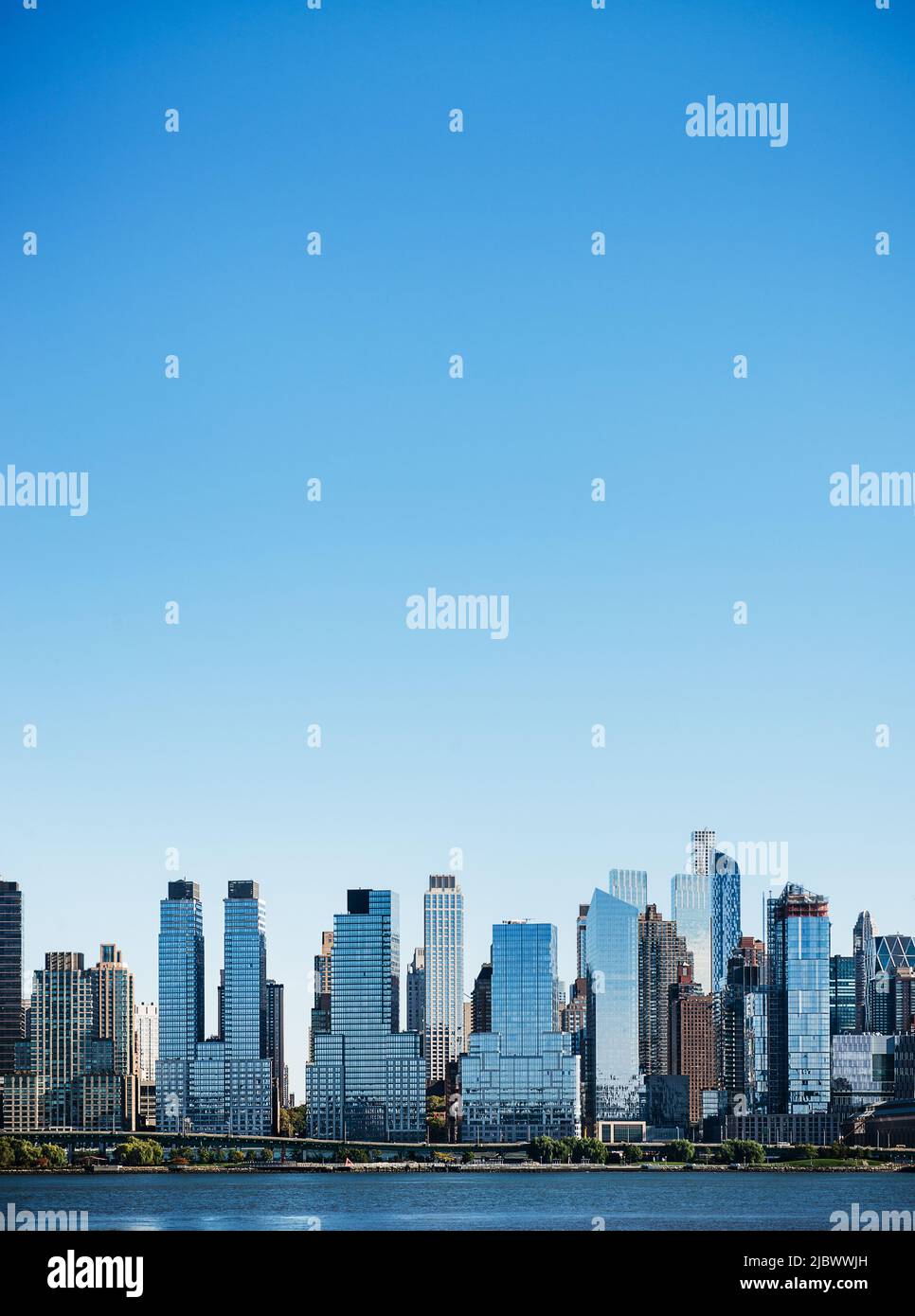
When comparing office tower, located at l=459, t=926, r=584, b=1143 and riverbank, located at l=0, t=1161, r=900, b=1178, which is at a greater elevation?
office tower, located at l=459, t=926, r=584, b=1143

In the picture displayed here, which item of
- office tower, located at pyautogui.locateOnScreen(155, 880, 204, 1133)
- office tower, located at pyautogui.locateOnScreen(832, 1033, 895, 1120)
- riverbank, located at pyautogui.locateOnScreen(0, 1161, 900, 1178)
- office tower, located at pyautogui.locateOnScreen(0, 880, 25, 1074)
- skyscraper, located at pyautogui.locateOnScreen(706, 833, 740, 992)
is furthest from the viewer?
skyscraper, located at pyautogui.locateOnScreen(706, 833, 740, 992)

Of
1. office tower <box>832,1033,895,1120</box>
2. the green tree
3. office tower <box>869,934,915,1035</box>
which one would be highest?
office tower <box>869,934,915,1035</box>

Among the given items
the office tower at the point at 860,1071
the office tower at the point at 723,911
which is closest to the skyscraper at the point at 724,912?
the office tower at the point at 723,911

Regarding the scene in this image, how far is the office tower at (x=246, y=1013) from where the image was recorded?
9819 centimetres

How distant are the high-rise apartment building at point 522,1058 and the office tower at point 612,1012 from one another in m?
2.26

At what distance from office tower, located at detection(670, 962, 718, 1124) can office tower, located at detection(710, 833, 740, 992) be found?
10.4 metres

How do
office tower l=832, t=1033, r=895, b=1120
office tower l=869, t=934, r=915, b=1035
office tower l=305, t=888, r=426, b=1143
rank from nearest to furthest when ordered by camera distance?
office tower l=305, t=888, r=426, b=1143, office tower l=832, t=1033, r=895, b=1120, office tower l=869, t=934, r=915, b=1035

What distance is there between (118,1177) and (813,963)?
1919 inches

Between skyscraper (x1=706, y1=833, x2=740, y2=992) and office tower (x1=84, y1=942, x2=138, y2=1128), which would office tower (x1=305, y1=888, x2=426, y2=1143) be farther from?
skyscraper (x1=706, y1=833, x2=740, y2=992)

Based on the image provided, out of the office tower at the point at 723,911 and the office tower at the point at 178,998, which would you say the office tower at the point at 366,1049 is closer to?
the office tower at the point at 178,998

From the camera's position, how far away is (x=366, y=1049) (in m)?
98.0

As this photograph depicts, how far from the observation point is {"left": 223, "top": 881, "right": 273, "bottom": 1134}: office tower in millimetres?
98188

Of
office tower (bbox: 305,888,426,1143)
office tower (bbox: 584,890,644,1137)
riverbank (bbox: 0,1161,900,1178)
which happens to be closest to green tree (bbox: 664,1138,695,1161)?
riverbank (bbox: 0,1161,900,1178)
